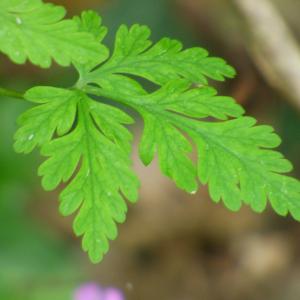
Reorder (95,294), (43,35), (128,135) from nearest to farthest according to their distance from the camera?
(43,35), (128,135), (95,294)

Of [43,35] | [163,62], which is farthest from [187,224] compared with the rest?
[43,35]

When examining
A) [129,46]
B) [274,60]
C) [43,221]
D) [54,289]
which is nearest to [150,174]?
[43,221]

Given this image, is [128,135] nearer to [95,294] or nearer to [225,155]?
[225,155]

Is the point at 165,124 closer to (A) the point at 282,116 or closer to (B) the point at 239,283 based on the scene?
(A) the point at 282,116

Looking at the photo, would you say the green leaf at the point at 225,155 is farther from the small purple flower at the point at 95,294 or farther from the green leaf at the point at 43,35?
the small purple flower at the point at 95,294

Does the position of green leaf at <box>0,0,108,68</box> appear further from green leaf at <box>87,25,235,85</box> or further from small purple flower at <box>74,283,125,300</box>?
small purple flower at <box>74,283,125,300</box>

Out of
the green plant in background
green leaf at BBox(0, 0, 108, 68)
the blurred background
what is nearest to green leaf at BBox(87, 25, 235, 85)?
the green plant in background
